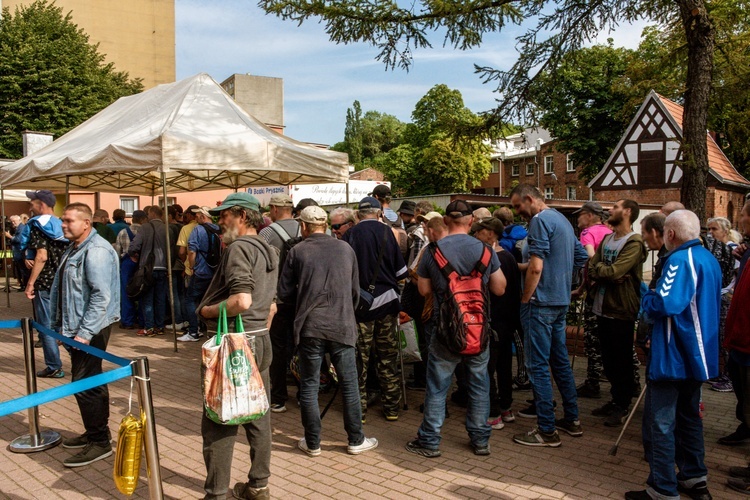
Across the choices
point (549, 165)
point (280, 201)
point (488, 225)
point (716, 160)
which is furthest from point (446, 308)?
point (549, 165)

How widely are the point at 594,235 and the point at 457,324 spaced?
8.47 ft

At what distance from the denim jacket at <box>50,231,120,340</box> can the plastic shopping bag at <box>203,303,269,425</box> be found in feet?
5.03

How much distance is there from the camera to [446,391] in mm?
4621

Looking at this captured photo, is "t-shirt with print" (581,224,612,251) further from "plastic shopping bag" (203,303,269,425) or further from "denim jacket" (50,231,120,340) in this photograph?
"denim jacket" (50,231,120,340)

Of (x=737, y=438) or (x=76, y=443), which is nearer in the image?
(x=76, y=443)

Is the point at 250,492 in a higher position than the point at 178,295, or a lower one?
lower

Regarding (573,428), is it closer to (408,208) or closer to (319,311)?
(319,311)

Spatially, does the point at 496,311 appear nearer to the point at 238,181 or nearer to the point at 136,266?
the point at 136,266

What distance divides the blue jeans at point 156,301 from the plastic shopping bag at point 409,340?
4.94 metres

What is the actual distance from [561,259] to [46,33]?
33.8m

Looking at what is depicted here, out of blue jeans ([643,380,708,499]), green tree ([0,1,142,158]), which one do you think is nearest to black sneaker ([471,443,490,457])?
blue jeans ([643,380,708,499])

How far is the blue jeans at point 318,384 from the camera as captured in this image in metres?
4.54

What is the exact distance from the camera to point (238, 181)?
38.8 feet

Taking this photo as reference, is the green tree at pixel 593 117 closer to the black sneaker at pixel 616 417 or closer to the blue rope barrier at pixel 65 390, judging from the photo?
the black sneaker at pixel 616 417
